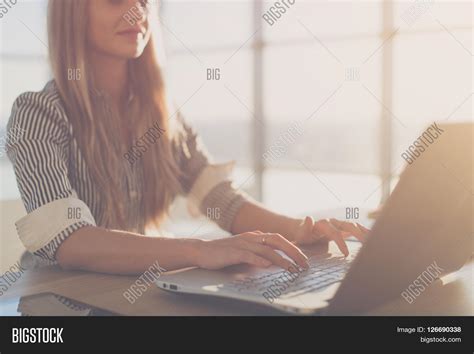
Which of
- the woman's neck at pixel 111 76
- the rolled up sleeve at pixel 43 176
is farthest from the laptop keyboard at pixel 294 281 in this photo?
the woman's neck at pixel 111 76

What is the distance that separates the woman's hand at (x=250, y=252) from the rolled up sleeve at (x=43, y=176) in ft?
0.85

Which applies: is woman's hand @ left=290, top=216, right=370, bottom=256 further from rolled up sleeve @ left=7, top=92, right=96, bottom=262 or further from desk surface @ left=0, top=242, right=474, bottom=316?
rolled up sleeve @ left=7, top=92, right=96, bottom=262

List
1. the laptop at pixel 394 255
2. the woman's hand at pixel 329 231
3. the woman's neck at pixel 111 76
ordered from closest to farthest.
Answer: the laptop at pixel 394 255 → the woman's hand at pixel 329 231 → the woman's neck at pixel 111 76

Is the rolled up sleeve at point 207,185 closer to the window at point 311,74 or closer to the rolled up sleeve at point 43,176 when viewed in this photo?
the rolled up sleeve at point 43,176

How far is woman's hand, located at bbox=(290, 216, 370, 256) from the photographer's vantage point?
1020mm

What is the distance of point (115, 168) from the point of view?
135cm

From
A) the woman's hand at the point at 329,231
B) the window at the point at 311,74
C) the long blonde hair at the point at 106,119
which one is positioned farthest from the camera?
the window at the point at 311,74

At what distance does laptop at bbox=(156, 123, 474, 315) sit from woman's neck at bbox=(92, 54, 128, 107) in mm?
735

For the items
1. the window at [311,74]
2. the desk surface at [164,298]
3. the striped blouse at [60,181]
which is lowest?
the desk surface at [164,298]

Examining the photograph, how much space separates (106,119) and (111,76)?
5.3 inches

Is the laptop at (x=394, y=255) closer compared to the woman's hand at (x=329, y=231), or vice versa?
the laptop at (x=394, y=255)

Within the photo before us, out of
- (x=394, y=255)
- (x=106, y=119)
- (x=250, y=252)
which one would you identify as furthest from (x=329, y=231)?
(x=106, y=119)

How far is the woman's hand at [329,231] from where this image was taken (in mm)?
1020
